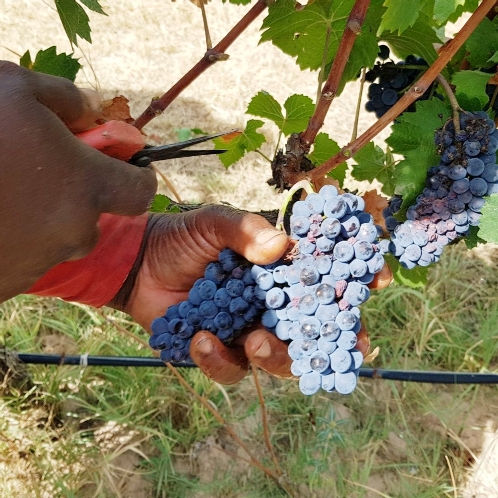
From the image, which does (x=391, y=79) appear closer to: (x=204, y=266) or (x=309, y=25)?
(x=309, y=25)

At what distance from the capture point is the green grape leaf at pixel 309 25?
3.64 feet

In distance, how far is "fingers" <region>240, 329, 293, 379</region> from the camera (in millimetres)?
918

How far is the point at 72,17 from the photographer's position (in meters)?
1.07

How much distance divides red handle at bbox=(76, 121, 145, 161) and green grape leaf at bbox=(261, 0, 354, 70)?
1.17ft

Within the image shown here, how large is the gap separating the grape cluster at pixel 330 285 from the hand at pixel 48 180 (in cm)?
25

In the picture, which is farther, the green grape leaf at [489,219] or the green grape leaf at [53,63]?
the green grape leaf at [53,63]

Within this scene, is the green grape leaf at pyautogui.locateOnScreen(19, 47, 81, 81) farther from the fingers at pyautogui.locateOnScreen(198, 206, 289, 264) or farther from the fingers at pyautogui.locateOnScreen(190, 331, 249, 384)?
the fingers at pyautogui.locateOnScreen(190, 331, 249, 384)

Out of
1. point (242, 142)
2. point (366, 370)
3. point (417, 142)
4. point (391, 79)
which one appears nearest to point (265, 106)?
point (242, 142)

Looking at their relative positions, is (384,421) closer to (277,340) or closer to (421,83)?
(277,340)

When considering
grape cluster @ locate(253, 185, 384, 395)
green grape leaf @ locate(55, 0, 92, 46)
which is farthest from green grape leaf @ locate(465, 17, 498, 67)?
green grape leaf @ locate(55, 0, 92, 46)

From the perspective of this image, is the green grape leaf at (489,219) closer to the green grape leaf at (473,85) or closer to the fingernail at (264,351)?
the green grape leaf at (473,85)

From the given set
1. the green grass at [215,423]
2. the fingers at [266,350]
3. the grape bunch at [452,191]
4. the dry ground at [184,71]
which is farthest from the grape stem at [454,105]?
the dry ground at [184,71]

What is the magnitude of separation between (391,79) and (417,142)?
10.6 inches

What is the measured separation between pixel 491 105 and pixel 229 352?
67 cm
